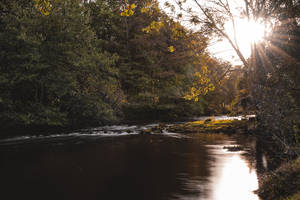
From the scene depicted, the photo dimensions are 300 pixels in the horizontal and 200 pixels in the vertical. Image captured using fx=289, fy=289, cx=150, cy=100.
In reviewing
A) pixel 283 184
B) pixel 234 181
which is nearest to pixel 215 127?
pixel 234 181

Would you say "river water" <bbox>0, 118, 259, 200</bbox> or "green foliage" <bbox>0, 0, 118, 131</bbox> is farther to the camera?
"green foliage" <bbox>0, 0, 118, 131</bbox>

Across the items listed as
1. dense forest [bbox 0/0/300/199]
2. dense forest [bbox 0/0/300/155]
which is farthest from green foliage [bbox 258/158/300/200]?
dense forest [bbox 0/0/300/155]

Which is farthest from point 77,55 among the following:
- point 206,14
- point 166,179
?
point 166,179

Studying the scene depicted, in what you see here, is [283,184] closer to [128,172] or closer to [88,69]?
[128,172]

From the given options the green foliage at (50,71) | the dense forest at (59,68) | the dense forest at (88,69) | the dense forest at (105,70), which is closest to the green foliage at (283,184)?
the dense forest at (105,70)

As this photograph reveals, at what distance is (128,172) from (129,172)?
1.3 inches

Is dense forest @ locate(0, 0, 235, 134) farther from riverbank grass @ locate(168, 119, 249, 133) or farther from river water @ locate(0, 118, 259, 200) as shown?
river water @ locate(0, 118, 259, 200)

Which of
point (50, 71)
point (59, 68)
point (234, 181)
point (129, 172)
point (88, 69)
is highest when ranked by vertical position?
point (59, 68)

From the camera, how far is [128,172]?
9.66m

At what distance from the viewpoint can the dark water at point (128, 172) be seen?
24.2ft

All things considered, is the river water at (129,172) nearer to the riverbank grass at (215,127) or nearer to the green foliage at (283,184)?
the green foliage at (283,184)

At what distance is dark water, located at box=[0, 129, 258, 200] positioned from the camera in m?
7.36

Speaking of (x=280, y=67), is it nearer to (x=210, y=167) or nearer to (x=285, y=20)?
(x=285, y=20)

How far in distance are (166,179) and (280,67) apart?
7785 mm
